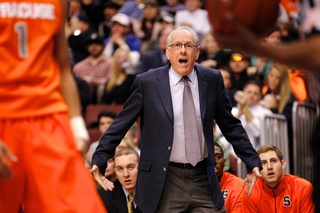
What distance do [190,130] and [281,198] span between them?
6.00 ft

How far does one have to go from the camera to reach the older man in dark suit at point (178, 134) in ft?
24.5

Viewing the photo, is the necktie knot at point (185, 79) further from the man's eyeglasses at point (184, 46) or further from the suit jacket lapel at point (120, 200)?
the suit jacket lapel at point (120, 200)

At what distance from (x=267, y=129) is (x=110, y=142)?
394 cm

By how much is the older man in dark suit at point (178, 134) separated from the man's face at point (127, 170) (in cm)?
120

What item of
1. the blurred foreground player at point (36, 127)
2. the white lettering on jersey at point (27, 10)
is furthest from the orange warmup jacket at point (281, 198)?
the white lettering on jersey at point (27, 10)

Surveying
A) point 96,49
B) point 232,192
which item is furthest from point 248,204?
point 96,49

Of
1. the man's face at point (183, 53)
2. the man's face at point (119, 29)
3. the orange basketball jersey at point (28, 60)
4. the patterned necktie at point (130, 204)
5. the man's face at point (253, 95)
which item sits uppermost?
the orange basketball jersey at point (28, 60)

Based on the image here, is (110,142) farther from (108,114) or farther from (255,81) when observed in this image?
(255,81)

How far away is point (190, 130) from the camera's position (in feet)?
24.7

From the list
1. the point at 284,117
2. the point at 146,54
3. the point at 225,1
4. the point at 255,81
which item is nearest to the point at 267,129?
the point at 284,117

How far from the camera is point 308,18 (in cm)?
479

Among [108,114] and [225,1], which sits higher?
[225,1]

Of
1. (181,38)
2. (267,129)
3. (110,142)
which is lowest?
(267,129)

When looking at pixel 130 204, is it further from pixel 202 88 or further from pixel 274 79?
pixel 274 79
